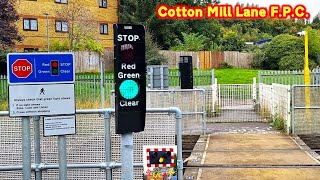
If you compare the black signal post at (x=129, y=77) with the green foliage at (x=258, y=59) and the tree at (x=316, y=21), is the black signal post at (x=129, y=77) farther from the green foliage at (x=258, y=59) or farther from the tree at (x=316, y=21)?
the tree at (x=316, y=21)

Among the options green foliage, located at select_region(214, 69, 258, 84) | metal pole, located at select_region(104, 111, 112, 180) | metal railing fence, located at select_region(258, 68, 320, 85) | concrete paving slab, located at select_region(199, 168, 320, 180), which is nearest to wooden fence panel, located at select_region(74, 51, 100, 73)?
green foliage, located at select_region(214, 69, 258, 84)

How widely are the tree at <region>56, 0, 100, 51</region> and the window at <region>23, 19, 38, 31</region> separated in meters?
2.12

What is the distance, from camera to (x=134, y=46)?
6.71 m

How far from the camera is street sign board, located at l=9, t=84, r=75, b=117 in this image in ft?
23.4

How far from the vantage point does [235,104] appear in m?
24.9

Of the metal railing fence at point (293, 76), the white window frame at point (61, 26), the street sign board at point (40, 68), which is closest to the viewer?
the street sign board at point (40, 68)

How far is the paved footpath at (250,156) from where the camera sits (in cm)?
1141

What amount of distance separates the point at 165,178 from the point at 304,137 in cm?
1040

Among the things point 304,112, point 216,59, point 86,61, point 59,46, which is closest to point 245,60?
point 216,59

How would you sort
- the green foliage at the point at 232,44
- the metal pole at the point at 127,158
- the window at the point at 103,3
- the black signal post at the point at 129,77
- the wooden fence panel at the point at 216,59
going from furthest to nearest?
the green foliage at the point at 232,44, the wooden fence panel at the point at 216,59, the window at the point at 103,3, the metal pole at the point at 127,158, the black signal post at the point at 129,77

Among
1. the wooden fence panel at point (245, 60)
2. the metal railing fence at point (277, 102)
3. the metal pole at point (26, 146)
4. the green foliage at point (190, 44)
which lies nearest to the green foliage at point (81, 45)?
the green foliage at point (190, 44)

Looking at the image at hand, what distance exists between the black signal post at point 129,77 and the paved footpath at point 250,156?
472 centimetres

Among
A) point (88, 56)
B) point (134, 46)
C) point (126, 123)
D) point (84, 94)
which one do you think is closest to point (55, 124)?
point (126, 123)

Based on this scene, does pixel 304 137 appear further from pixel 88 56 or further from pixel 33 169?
pixel 88 56
